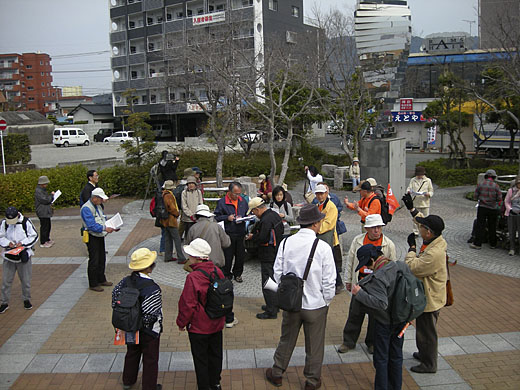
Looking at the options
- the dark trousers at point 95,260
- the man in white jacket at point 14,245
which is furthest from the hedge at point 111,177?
the man in white jacket at point 14,245

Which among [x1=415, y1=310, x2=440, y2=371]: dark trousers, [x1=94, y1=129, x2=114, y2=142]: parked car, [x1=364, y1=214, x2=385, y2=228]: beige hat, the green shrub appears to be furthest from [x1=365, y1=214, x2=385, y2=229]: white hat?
[x1=94, y1=129, x2=114, y2=142]: parked car

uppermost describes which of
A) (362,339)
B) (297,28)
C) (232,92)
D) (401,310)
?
(297,28)

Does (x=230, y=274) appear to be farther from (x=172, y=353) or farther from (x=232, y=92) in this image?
(x=232, y=92)

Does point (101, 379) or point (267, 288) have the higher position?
point (267, 288)

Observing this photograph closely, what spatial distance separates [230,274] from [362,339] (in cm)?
268

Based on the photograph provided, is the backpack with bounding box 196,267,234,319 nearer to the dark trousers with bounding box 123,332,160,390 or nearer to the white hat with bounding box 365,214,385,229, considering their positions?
the dark trousers with bounding box 123,332,160,390

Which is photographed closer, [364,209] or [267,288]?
[267,288]

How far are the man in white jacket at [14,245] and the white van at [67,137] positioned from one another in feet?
136

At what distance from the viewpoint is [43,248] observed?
11.2 metres

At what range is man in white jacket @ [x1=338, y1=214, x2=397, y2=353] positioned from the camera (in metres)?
5.58

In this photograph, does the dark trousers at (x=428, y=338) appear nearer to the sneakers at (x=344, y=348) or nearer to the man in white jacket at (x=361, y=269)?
the man in white jacket at (x=361, y=269)

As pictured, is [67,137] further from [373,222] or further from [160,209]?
[373,222]

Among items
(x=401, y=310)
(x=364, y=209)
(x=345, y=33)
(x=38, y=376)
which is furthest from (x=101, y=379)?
(x=345, y=33)

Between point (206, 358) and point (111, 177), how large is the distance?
45.3ft
